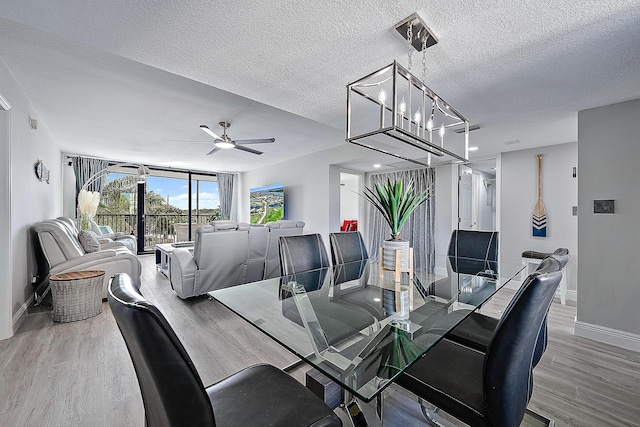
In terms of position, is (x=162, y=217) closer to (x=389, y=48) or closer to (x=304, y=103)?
(x=304, y=103)

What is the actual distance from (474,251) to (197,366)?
2.83 meters

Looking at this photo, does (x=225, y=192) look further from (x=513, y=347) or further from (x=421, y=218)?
(x=513, y=347)

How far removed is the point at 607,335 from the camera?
2.38m

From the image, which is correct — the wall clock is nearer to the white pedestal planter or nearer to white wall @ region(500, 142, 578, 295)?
the white pedestal planter

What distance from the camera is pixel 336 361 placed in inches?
38.7

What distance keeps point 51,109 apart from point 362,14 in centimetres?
417

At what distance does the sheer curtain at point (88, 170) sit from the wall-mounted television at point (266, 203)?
11.5 feet

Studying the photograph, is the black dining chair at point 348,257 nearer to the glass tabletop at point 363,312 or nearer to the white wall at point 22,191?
the glass tabletop at point 363,312

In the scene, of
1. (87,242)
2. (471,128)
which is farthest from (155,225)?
(471,128)

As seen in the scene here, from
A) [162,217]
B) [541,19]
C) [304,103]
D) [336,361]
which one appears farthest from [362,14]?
[162,217]

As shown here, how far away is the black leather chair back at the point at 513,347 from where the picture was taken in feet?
2.75

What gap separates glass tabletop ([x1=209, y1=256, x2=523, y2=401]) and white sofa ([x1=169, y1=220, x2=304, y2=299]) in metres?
1.52

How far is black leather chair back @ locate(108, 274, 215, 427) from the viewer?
0.59 meters

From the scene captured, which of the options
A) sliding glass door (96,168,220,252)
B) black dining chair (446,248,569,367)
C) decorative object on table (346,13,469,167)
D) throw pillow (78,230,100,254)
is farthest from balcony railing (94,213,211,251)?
black dining chair (446,248,569,367)
